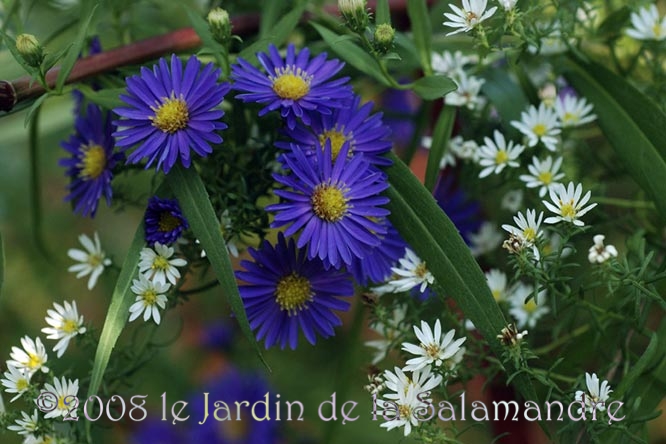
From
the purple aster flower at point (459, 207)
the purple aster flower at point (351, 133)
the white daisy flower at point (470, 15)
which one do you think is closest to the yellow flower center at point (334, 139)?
the purple aster flower at point (351, 133)

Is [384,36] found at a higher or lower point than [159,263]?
higher

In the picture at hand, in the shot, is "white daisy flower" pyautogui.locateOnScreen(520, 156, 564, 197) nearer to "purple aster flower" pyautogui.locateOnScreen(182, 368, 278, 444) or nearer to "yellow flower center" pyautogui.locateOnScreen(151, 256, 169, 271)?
"yellow flower center" pyautogui.locateOnScreen(151, 256, 169, 271)

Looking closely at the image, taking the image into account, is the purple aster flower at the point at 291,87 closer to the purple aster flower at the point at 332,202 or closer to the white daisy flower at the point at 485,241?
the purple aster flower at the point at 332,202

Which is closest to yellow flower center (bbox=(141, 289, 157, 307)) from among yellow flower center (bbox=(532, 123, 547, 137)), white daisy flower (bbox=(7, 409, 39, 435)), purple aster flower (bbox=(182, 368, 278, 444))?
white daisy flower (bbox=(7, 409, 39, 435))

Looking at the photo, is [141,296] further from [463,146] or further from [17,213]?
[17,213]

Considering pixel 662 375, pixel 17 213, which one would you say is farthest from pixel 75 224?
pixel 662 375

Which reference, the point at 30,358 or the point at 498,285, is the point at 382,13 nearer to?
the point at 498,285

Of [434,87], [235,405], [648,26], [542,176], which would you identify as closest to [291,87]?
[434,87]
